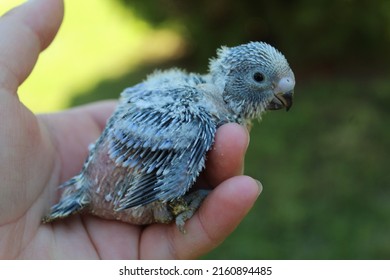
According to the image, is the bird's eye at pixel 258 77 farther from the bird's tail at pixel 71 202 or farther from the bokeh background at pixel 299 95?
the bokeh background at pixel 299 95

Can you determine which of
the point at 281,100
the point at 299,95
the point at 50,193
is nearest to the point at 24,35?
the point at 50,193

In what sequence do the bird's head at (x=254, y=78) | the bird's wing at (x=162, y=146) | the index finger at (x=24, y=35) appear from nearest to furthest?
1. the bird's wing at (x=162, y=146)
2. the bird's head at (x=254, y=78)
3. the index finger at (x=24, y=35)

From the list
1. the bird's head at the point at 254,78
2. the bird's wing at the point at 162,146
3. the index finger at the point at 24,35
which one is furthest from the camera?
the index finger at the point at 24,35

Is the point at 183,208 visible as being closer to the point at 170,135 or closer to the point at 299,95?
the point at 170,135

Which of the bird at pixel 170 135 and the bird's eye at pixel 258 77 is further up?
Result: the bird's eye at pixel 258 77

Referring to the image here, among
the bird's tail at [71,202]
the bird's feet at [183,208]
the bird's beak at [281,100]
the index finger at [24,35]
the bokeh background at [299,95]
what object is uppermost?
the bokeh background at [299,95]

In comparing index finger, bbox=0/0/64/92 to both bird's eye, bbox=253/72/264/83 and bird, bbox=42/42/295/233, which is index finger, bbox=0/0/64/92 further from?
bird's eye, bbox=253/72/264/83

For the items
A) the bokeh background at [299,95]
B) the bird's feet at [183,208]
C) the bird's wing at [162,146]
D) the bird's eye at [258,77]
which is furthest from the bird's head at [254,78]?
Result: the bokeh background at [299,95]
